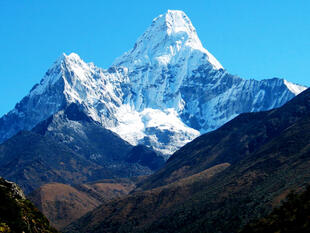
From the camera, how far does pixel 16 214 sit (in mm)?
119562

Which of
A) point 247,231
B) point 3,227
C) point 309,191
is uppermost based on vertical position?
point 309,191

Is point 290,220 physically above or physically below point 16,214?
above

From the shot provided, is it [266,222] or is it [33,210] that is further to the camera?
[33,210]

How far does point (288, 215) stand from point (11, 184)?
61419mm

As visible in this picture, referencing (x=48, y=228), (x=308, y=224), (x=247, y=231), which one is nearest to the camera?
(x=308, y=224)

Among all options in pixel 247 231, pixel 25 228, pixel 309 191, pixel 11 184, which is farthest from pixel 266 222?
pixel 11 184

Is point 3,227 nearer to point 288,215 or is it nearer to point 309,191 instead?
point 288,215

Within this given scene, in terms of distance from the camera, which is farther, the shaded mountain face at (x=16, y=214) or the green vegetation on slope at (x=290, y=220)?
the shaded mountain face at (x=16, y=214)

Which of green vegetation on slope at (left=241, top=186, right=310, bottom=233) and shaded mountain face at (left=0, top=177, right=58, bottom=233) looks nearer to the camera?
green vegetation on slope at (left=241, top=186, right=310, bottom=233)

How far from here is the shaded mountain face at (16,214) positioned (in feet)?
380

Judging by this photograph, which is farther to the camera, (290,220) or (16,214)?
(16,214)

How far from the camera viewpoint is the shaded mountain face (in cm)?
11594

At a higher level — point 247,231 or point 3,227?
point 247,231

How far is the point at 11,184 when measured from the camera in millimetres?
139000
